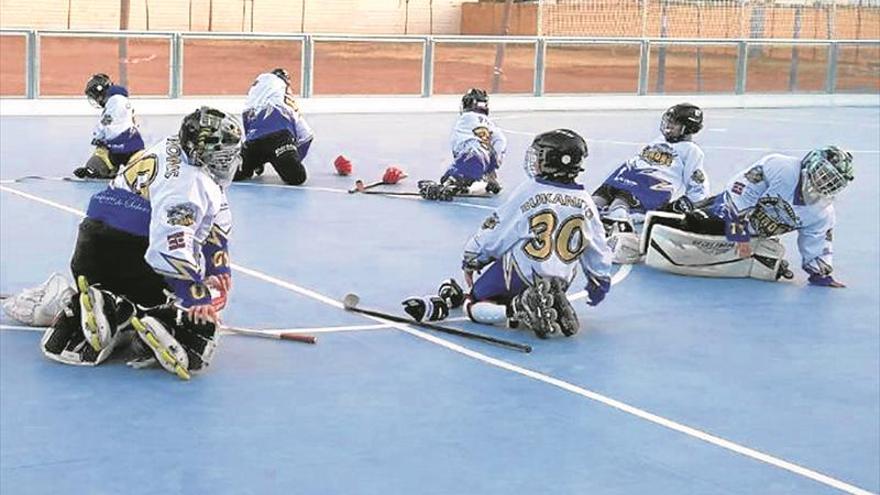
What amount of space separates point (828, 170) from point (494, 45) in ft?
51.5

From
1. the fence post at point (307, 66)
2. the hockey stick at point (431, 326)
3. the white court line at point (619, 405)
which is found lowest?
the white court line at point (619, 405)

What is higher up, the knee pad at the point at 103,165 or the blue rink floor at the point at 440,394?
the knee pad at the point at 103,165

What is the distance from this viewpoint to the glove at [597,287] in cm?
860

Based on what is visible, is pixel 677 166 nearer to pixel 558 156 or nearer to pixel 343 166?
pixel 558 156

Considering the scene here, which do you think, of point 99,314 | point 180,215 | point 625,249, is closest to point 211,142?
point 180,215

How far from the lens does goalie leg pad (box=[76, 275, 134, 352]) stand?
7320 mm

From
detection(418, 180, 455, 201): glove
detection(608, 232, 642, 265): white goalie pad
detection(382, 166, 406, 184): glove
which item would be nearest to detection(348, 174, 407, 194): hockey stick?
detection(382, 166, 406, 184): glove

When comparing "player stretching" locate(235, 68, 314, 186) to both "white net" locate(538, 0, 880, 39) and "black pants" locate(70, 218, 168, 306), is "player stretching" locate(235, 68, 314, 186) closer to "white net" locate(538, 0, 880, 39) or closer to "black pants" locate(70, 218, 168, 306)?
"black pants" locate(70, 218, 168, 306)

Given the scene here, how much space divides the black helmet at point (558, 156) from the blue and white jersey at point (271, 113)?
666cm

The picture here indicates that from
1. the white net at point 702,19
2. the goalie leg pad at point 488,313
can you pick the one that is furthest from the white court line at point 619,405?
the white net at point 702,19

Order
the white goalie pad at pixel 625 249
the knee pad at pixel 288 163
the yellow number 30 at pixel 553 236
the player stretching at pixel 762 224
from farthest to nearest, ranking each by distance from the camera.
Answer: the knee pad at pixel 288 163
the white goalie pad at pixel 625 249
the player stretching at pixel 762 224
the yellow number 30 at pixel 553 236

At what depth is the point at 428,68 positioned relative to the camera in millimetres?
24250

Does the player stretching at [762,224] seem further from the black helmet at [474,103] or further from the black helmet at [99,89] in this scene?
the black helmet at [99,89]

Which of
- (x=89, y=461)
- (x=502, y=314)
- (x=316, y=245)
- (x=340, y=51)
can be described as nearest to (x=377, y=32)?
(x=340, y=51)
